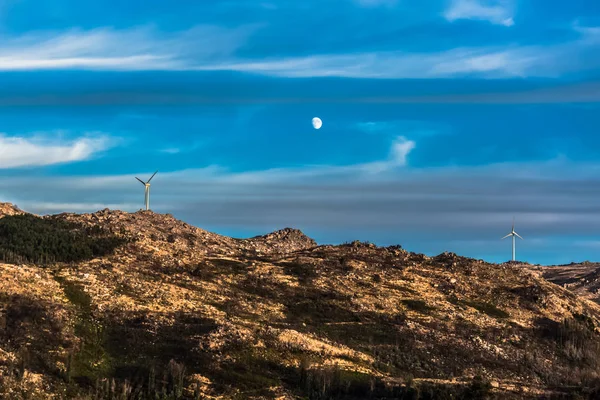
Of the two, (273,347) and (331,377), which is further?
(273,347)

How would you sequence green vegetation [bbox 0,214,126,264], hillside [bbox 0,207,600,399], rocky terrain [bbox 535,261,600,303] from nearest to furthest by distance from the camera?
1. hillside [bbox 0,207,600,399]
2. green vegetation [bbox 0,214,126,264]
3. rocky terrain [bbox 535,261,600,303]

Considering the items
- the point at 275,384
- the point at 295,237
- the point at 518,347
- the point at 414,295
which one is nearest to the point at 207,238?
the point at 295,237

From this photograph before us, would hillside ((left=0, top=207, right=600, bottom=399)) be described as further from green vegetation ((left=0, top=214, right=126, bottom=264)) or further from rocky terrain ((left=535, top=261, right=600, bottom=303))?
rocky terrain ((left=535, top=261, right=600, bottom=303))

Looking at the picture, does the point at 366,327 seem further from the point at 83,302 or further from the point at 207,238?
the point at 207,238

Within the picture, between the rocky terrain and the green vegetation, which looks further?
the rocky terrain

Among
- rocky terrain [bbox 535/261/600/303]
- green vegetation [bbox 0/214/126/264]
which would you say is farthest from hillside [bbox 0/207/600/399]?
rocky terrain [bbox 535/261/600/303]

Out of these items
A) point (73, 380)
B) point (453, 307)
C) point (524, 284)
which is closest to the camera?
point (73, 380)

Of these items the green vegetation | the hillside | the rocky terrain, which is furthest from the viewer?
the rocky terrain
